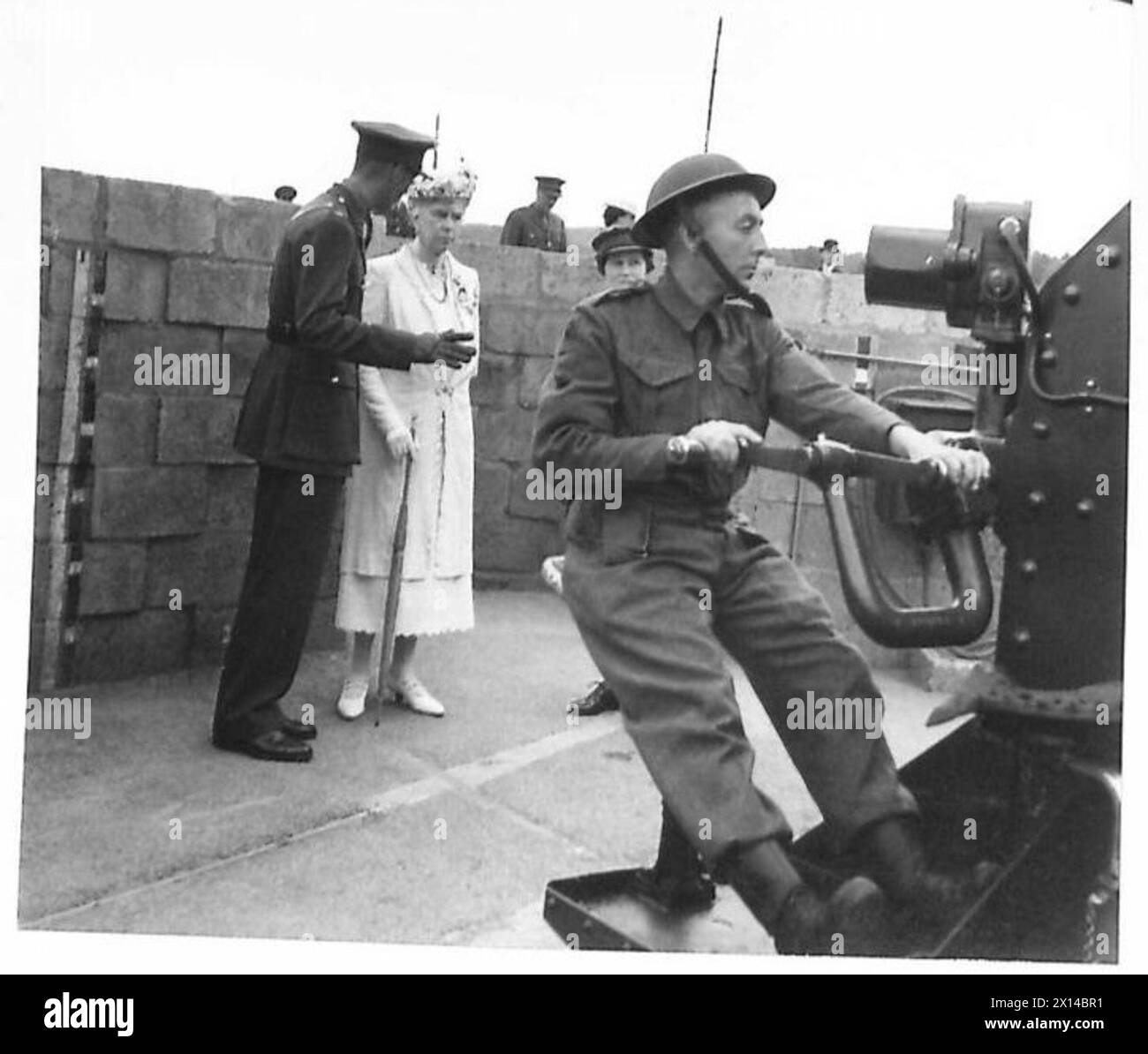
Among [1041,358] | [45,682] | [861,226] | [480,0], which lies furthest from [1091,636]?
[45,682]

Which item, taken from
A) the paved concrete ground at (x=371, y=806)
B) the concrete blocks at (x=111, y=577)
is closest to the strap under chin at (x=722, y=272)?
the paved concrete ground at (x=371, y=806)

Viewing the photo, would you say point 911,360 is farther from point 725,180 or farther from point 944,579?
point 725,180

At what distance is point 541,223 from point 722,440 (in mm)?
1057

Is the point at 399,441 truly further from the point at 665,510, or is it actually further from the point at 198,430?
the point at 665,510

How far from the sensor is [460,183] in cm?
251

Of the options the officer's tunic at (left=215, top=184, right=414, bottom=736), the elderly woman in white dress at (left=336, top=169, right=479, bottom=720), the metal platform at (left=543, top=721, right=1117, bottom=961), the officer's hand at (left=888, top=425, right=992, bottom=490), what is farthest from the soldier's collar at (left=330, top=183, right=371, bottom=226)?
the metal platform at (left=543, top=721, right=1117, bottom=961)

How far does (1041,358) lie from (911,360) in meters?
1.28

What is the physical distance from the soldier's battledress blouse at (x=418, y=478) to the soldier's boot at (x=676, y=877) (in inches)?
38.4

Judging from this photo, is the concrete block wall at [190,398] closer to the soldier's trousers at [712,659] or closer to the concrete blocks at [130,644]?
the concrete blocks at [130,644]

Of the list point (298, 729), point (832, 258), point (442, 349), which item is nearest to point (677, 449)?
point (442, 349)

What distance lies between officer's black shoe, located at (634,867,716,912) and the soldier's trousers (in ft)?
0.72

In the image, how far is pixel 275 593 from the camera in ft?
8.46

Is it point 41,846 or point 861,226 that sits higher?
point 861,226

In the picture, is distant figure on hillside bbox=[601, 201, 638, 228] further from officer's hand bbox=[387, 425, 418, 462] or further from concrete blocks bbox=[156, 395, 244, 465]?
concrete blocks bbox=[156, 395, 244, 465]
